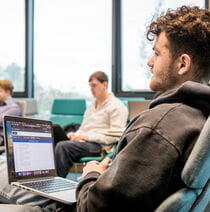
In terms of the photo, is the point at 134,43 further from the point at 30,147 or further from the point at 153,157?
the point at 153,157

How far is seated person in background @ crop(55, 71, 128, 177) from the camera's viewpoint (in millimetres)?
2947

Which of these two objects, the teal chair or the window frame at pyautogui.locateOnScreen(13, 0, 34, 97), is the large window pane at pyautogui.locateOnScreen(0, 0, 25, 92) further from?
the teal chair

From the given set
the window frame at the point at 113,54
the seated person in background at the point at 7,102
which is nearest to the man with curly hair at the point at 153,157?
the seated person in background at the point at 7,102

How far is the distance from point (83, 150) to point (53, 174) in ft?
4.89

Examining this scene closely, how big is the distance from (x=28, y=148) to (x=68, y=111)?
2.68 metres

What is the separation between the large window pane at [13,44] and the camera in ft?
17.2

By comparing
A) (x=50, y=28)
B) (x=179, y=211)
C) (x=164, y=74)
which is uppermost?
(x=50, y=28)

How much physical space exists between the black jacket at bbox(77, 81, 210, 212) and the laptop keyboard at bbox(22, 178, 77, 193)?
390 millimetres

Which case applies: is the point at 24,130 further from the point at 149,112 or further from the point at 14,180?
the point at 149,112

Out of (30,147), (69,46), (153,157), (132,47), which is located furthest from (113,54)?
(153,157)

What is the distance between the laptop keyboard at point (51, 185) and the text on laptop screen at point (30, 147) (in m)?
0.08

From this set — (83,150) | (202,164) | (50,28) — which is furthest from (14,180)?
(50,28)

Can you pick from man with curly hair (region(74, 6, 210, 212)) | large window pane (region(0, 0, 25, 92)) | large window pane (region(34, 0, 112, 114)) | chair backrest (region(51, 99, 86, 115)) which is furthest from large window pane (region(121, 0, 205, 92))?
man with curly hair (region(74, 6, 210, 212))

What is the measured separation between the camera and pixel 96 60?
4.88 meters
